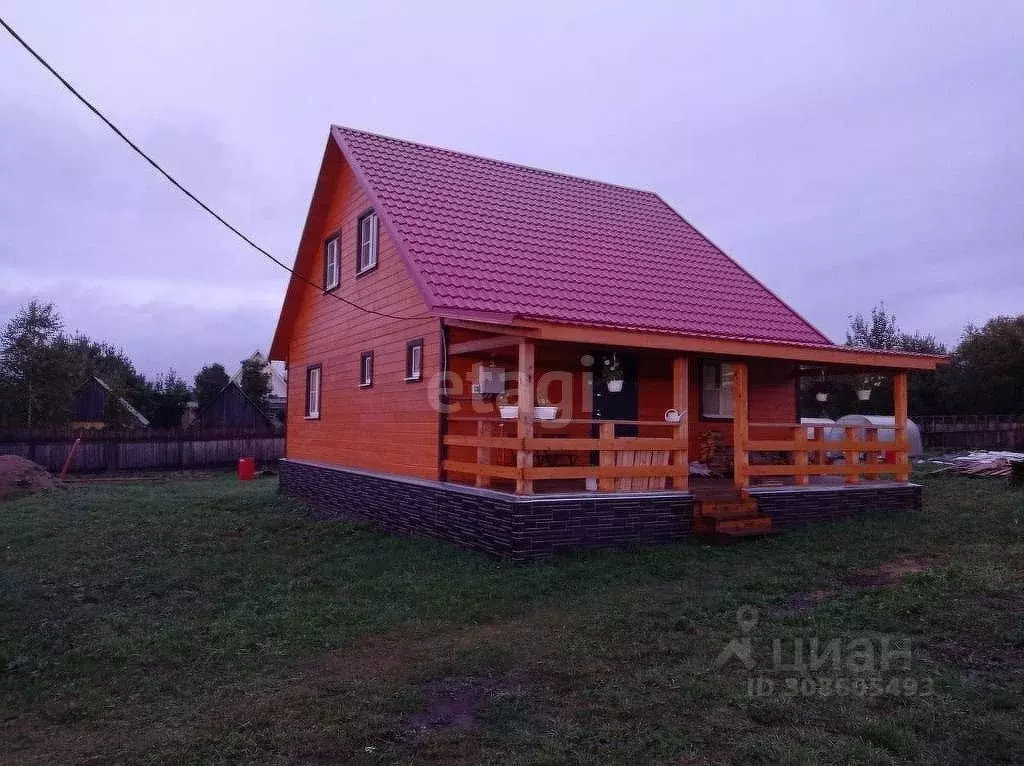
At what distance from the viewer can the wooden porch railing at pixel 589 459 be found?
953cm

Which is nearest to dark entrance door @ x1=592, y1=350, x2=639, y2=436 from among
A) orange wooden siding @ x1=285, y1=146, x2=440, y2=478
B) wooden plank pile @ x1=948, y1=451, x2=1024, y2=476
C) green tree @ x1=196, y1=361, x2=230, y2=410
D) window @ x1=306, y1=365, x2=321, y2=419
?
orange wooden siding @ x1=285, y1=146, x2=440, y2=478

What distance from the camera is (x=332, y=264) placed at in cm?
1672

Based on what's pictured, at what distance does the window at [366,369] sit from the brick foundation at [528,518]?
2.55 metres

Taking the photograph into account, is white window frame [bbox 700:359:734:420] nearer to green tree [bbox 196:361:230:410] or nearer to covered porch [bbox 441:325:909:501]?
covered porch [bbox 441:325:909:501]

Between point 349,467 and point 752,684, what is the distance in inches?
426

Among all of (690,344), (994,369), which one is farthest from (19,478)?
(994,369)

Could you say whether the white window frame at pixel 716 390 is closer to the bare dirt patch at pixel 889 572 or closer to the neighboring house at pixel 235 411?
the bare dirt patch at pixel 889 572

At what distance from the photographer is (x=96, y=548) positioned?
11.6m

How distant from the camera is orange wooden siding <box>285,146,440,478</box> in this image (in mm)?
12094

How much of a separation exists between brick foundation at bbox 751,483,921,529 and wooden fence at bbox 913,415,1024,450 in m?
18.9

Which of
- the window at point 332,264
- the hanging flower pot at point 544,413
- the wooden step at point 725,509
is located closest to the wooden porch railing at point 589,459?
the hanging flower pot at point 544,413

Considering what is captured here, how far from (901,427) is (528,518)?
725cm

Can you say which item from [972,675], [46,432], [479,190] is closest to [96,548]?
[479,190]

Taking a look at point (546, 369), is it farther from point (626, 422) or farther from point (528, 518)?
point (528, 518)
